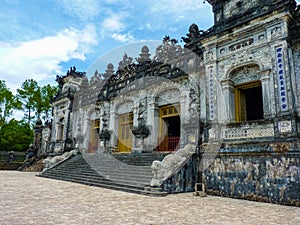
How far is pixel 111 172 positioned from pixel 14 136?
17627mm

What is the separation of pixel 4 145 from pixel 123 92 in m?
15.6

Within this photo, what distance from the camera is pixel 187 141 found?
8.99m

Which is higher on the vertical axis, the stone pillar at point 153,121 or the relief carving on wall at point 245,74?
the relief carving on wall at point 245,74

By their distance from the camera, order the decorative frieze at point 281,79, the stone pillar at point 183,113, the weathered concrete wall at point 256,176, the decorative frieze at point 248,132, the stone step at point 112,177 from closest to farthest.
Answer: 1. the weathered concrete wall at point 256,176
2. the decorative frieze at point 281,79
3. the decorative frieze at point 248,132
4. the stone step at point 112,177
5. the stone pillar at point 183,113

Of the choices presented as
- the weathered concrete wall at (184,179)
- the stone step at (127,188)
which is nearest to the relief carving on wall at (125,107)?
the stone step at (127,188)

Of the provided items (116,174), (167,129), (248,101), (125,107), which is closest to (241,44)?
(248,101)

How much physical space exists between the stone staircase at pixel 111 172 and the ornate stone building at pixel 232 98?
4.26 ft

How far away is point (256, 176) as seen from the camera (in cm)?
653

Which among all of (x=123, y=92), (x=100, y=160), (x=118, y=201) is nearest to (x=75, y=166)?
(x=100, y=160)

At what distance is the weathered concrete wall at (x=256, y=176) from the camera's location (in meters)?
5.93

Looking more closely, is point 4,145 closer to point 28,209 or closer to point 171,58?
point 171,58

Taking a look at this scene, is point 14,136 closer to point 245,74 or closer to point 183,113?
point 183,113

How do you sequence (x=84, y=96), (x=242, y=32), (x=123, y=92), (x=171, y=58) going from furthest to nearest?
(x=84, y=96) → (x=123, y=92) → (x=171, y=58) → (x=242, y=32)

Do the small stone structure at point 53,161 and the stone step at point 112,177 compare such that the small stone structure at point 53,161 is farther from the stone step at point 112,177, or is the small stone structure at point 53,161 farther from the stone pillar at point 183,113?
the stone pillar at point 183,113
